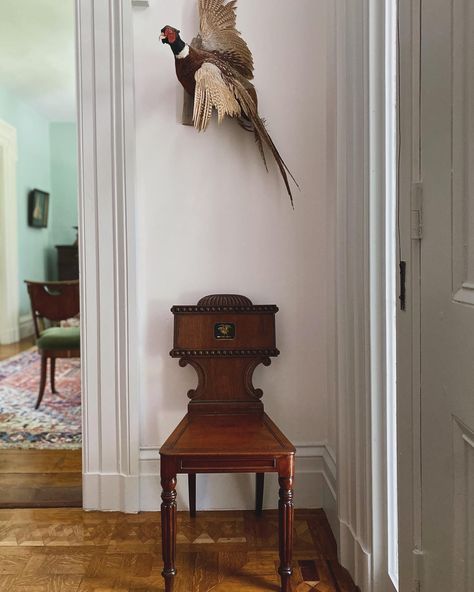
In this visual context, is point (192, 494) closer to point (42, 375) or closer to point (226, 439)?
point (226, 439)

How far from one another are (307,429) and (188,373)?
55 centimetres

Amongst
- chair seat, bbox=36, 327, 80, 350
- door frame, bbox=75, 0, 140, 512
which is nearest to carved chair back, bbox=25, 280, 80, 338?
chair seat, bbox=36, 327, 80, 350

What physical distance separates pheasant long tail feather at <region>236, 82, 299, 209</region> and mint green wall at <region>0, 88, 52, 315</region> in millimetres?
4991

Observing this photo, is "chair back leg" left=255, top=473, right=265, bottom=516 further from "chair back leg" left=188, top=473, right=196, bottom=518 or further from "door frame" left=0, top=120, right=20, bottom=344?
Result: "door frame" left=0, top=120, right=20, bottom=344

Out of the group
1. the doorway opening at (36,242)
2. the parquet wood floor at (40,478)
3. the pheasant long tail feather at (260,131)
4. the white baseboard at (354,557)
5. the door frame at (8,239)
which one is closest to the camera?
the white baseboard at (354,557)

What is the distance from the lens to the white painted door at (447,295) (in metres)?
0.85

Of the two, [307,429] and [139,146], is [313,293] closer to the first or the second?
[307,429]

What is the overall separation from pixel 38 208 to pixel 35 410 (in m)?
3.99

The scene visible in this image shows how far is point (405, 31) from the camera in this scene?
1.11 m

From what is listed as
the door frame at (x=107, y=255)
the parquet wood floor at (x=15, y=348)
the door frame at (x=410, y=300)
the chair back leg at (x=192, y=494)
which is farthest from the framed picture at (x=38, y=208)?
the door frame at (x=410, y=300)

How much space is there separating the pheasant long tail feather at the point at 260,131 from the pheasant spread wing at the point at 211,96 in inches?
1.3

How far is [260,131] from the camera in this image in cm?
194

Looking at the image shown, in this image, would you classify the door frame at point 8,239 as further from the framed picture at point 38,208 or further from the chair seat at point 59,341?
the chair seat at point 59,341

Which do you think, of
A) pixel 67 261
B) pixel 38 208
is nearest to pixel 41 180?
pixel 38 208
